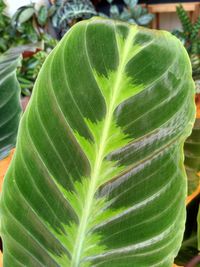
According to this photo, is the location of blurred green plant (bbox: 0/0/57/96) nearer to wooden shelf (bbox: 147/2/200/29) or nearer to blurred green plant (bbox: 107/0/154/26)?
blurred green plant (bbox: 107/0/154/26)

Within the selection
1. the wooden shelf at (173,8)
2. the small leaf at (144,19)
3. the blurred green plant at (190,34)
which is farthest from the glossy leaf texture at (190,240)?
the wooden shelf at (173,8)

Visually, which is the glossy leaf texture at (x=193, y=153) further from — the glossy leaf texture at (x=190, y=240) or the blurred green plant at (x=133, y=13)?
the blurred green plant at (x=133, y=13)

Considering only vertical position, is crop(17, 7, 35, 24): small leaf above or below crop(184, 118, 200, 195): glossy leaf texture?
below

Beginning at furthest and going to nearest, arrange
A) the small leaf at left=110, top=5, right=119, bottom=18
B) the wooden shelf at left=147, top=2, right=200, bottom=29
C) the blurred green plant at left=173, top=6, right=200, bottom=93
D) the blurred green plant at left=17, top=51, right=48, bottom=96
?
the wooden shelf at left=147, top=2, right=200, bottom=29 → the small leaf at left=110, top=5, right=119, bottom=18 → the blurred green plant at left=17, top=51, right=48, bottom=96 → the blurred green plant at left=173, top=6, right=200, bottom=93

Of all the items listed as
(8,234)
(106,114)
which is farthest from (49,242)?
(106,114)

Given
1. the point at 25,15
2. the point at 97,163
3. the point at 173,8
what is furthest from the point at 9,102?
the point at 173,8

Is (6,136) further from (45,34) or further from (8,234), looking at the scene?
(45,34)

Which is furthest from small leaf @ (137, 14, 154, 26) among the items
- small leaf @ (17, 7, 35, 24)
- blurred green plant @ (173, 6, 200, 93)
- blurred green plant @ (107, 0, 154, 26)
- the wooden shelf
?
small leaf @ (17, 7, 35, 24)
